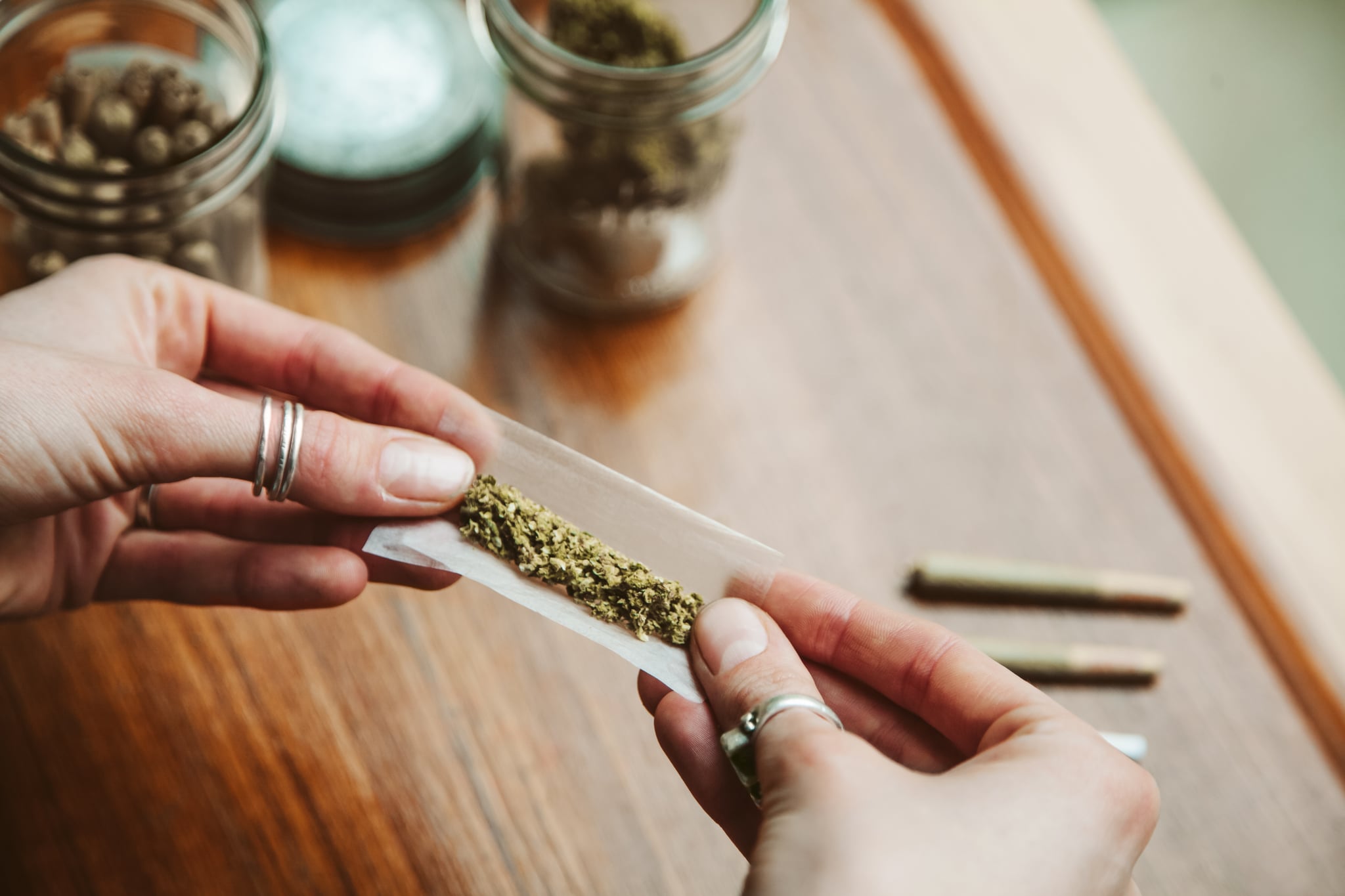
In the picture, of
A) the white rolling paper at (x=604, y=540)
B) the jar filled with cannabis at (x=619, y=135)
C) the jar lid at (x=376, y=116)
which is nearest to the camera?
the white rolling paper at (x=604, y=540)

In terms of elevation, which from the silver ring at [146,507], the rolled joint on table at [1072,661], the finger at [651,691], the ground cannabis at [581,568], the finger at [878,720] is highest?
the rolled joint on table at [1072,661]

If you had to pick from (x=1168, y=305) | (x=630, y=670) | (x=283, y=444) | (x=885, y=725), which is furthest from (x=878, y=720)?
(x=1168, y=305)

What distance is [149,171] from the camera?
32.7 inches

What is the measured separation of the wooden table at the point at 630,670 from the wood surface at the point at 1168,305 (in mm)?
32

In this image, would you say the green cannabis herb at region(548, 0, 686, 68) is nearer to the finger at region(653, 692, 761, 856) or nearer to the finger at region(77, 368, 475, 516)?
the finger at region(77, 368, 475, 516)

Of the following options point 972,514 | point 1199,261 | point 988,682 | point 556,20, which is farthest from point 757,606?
point 1199,261

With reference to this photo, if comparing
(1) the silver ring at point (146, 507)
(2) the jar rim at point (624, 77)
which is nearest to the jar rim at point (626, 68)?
(2) the jar rim at point (624, 77)

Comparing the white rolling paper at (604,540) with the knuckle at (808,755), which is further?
the white rolling paper at (604,540)

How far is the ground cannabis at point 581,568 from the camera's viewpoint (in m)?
0.83

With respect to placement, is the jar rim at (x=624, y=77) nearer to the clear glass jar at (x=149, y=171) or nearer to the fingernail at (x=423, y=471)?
the clear glass jar at (x=149, y=171)

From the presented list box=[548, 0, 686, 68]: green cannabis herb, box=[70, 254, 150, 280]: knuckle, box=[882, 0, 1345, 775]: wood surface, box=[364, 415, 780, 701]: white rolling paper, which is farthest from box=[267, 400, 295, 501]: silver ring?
box=[882, 0, 1345, 775]: wood surface

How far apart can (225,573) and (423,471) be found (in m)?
0.24

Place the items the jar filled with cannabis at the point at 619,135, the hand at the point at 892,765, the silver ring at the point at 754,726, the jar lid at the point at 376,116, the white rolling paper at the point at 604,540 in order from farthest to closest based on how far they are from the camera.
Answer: the jar lid at the point at 376,116
the jar filled with cannabis at the point at 619,135
the white rolling paper at the point at 604,540
the silver ring at the point at 754,726
the hand at the point at 892,765

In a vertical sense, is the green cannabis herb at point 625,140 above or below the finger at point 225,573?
above
